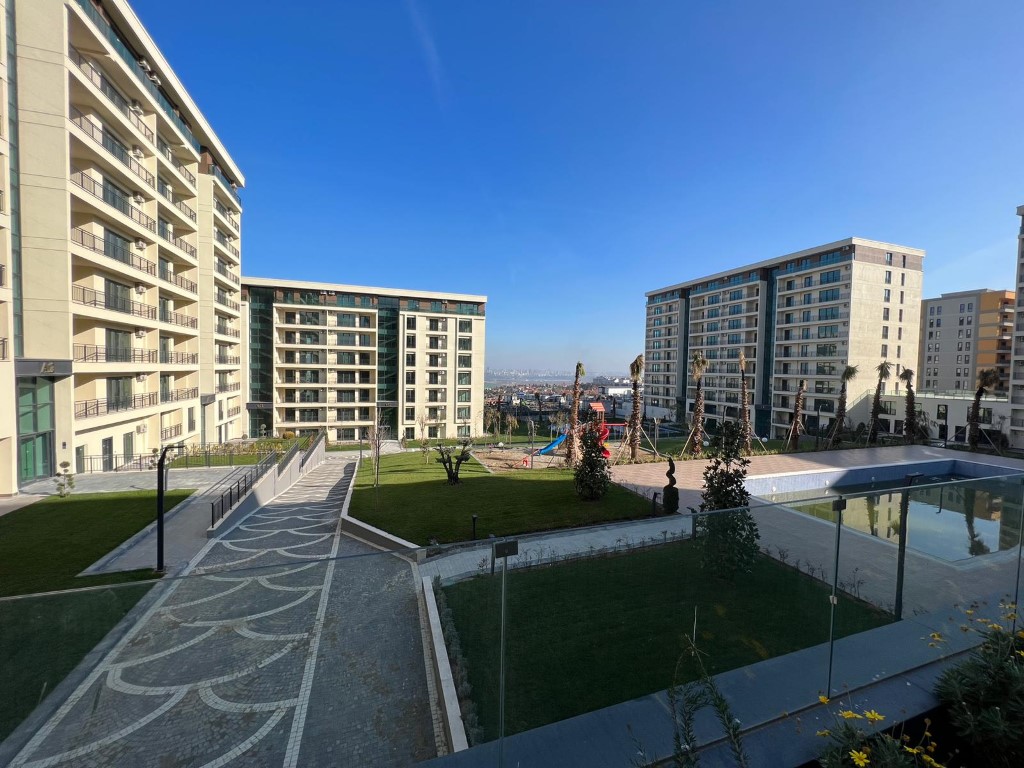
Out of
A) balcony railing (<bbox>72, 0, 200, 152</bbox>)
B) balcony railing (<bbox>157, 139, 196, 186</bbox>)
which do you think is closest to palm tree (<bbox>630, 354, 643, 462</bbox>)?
balcony railing (<bbox>72, 0, 200, 152</bbox>)

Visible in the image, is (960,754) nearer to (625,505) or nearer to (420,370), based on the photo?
(625,505)

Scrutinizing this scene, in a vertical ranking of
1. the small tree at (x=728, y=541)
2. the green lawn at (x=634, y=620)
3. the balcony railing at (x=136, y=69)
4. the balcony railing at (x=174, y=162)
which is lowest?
the green lawn at (x=634, y=620)

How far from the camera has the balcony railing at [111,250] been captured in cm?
1967

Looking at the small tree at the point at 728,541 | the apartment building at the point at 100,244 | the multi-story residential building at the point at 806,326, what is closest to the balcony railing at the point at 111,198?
the apartment building at the point at 100,244

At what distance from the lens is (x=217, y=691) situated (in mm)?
3018

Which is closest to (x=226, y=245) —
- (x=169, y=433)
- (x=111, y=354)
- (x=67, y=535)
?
(x=169, y=433)

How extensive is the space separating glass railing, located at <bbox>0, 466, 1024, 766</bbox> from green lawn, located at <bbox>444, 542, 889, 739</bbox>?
0.02 meters

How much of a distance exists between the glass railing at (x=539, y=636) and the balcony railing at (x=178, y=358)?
96.0 feet

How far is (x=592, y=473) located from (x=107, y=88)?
1148 inches

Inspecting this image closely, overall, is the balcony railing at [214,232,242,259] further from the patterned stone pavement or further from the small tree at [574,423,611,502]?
the patterned stone pavement

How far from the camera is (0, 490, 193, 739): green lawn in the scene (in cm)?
240

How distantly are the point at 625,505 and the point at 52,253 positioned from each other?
79.1 ft

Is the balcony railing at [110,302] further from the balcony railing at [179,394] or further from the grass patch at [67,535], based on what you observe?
the grass patch at [67,535]

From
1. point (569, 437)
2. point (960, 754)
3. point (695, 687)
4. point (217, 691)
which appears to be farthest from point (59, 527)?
point (569, 437)
